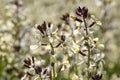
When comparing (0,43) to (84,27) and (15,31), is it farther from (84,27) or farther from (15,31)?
(84,27)

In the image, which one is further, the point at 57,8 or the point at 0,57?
the point at 57,8

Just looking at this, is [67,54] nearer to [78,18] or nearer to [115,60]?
[78,18]

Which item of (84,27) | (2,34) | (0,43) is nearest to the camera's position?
(84,27)

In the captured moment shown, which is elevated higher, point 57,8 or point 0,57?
point 57,8

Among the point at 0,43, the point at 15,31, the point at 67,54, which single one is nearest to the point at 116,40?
the point at 15,31

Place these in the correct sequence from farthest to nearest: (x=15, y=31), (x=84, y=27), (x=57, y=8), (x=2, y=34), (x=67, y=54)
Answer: (x=57, y=8) → (x=15, y=31) → (x=2, y=34) → (x=67, y=54) → (x=84, y=27)

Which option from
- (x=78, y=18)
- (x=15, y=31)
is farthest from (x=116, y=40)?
(x=78, y=18)
